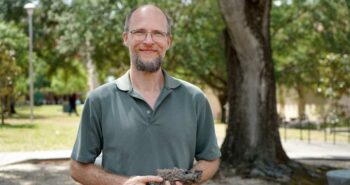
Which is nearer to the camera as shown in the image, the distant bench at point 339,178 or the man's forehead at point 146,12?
the man's forehead at point 146,12

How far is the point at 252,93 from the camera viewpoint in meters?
11.2

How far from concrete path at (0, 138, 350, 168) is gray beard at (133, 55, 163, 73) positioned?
419 inches

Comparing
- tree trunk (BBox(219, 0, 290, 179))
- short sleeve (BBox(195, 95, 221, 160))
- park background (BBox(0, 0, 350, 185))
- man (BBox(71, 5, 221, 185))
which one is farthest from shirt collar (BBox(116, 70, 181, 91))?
park background (BBox(0, 0, 350, 185))

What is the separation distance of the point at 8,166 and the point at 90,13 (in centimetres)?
1524

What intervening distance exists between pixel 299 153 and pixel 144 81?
521 inches

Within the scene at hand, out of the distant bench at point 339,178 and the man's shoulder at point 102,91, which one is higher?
the man's shoulder at point 102,91

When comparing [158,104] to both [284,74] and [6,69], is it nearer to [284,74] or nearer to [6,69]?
[6,69]

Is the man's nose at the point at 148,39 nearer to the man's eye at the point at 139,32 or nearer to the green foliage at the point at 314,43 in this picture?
the man's eye at the point at 139,32

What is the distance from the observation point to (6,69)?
2400cm

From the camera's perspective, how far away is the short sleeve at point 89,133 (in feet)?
8.28

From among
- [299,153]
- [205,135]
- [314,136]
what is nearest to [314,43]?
[314,136]

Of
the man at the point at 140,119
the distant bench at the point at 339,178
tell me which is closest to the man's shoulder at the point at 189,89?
the man at the point at 140,119

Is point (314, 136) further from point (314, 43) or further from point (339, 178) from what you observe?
point (339, 178)

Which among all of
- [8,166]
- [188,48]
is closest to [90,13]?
[188,48]
